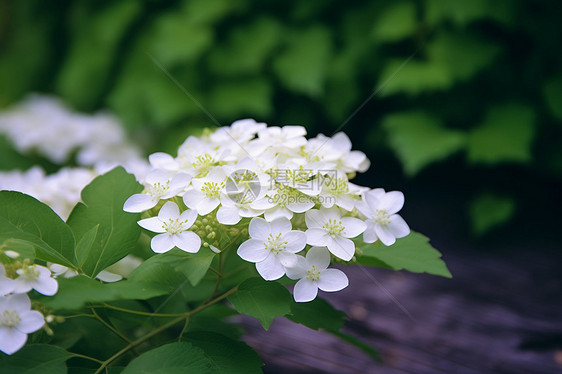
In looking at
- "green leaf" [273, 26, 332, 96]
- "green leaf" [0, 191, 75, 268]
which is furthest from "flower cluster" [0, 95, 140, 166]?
"green leaf" [0, 191, 75, 268]

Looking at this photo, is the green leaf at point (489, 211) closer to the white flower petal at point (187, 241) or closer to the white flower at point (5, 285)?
the white flower petal at point (187, 241)

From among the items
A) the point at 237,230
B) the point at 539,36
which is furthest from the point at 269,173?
the point at 539,36

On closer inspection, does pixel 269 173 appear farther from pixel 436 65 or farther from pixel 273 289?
pixel 436 65

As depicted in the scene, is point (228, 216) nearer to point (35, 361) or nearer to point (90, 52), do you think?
point (35, 361)

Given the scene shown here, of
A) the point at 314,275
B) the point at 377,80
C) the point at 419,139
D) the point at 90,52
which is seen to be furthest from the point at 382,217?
the point at 90,52

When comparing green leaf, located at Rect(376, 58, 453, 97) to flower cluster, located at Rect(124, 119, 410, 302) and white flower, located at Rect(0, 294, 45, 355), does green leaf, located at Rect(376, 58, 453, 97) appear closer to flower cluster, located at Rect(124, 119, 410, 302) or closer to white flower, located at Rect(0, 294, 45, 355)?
flower cluster, located at Rect(124, 119, 410, 302)
